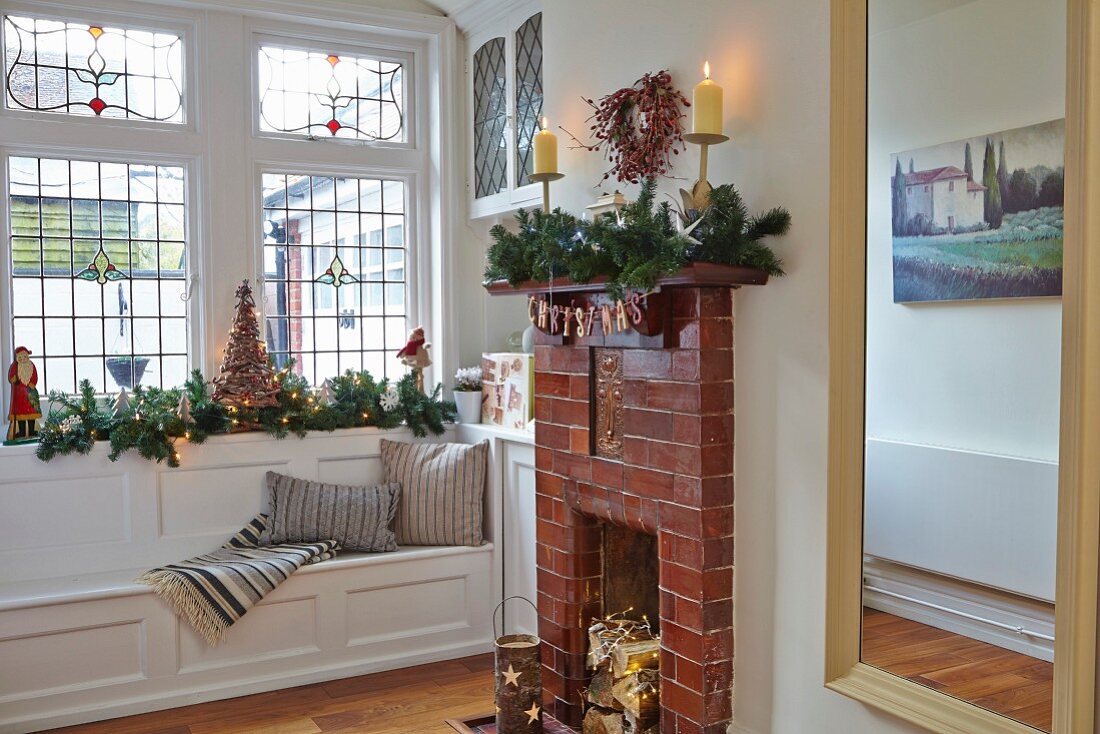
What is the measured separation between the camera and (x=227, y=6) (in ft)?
13.5

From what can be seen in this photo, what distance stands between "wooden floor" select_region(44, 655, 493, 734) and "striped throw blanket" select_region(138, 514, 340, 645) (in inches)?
11.1

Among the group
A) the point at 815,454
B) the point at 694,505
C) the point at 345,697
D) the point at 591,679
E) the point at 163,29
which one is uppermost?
the point at 163,29

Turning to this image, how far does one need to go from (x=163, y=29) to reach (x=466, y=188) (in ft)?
4.74

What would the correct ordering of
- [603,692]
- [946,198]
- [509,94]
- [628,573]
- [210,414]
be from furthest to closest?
1. [509,94]
2. [210,414]
3. [628,573]
4. [603,692]
5. [946,198]

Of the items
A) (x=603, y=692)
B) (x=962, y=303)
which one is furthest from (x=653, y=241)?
(x=603, y=692)

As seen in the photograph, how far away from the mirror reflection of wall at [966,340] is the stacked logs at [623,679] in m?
0.80

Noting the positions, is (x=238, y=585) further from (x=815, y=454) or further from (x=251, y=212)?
(x=815, y=454)

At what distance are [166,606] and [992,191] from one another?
296 centimetres

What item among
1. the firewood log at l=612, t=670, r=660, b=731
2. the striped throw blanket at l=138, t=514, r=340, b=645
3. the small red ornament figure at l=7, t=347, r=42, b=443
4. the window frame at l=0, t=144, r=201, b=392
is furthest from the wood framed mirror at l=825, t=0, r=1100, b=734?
the small red ornament figure at l=7, t=347, r=42, b=443

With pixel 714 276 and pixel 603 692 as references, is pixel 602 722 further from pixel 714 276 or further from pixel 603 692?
pixel 714 276

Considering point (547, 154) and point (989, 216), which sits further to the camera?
point (547, 154)

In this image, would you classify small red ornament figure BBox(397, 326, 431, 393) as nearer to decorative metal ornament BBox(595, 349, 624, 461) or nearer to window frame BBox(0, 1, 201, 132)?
window frame BBox(0, 1, 201, 132)

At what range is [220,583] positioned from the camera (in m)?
3.53

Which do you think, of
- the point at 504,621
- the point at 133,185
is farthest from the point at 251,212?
the point at 504,621
